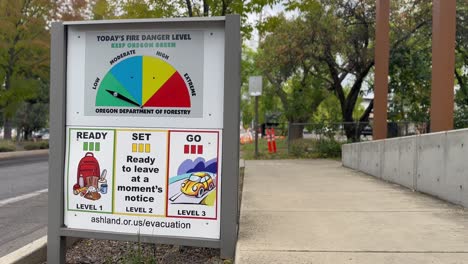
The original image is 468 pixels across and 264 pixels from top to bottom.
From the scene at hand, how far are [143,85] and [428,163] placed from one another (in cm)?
504

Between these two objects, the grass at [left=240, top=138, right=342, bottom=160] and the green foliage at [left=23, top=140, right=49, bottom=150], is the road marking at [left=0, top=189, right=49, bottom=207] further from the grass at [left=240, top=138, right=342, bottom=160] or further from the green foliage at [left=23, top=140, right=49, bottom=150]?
the green foliage at [left=23, top=140, right=49, bottom=150]

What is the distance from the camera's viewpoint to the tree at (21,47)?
2006 centimetres

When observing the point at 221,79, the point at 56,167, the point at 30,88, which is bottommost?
A: the point at 56,167

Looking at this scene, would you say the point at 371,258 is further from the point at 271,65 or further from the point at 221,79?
the point at 271,65

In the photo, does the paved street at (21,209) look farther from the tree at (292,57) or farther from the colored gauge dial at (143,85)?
the tree at (292,57)

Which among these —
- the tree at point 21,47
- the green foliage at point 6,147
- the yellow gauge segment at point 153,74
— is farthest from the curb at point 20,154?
the yellow gauge segment at point 153,74

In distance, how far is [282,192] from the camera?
301 inches

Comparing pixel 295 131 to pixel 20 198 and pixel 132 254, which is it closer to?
pixel 20 198

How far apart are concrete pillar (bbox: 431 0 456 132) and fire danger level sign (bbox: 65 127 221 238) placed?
6123 mm

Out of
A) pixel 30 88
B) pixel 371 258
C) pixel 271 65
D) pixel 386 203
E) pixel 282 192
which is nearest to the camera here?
pixel 371 258

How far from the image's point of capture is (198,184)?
396 centimetres

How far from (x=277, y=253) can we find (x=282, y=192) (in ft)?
12.3

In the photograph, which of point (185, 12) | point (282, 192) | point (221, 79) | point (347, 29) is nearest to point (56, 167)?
point (221, 79)

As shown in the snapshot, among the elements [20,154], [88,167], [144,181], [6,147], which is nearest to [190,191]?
[144,181]
